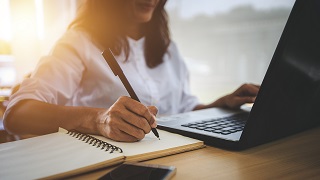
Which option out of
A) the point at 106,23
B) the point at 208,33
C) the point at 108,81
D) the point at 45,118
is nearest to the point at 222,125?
the point at 45,118

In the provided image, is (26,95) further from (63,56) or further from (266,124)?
(266,124)

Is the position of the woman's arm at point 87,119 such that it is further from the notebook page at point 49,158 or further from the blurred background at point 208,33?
the blurred background at point 208,33

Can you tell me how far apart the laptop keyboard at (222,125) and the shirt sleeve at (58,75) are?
416 millimetres

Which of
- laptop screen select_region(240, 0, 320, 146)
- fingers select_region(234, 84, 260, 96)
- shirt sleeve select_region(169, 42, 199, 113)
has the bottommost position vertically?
shirt sleeve select_region(169, 42, 199, 113)

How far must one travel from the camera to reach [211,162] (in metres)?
0.45

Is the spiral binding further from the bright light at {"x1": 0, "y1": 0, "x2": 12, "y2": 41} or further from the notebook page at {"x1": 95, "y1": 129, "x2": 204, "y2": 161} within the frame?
the bright light at {"x1": 0, "y1": 0, "x2": 12, "y2": 41}

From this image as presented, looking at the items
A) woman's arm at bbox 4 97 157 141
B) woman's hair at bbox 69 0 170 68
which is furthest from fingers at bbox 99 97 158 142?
woman's hair at bbox 69 0 170 68

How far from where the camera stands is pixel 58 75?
87cm

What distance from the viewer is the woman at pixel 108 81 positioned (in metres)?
0.56

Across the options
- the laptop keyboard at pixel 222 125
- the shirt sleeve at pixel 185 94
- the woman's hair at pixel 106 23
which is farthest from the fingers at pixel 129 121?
the shirt sleeve at pixel 185 94

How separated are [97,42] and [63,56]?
0.16 metres

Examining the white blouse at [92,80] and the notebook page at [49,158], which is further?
the white blouse at [92,80]

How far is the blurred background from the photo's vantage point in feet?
6.86

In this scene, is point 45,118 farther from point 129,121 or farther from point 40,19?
point 40,19
